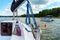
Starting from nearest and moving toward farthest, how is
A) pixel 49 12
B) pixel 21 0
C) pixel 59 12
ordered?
pixel 21 0, pixel 49 12, pixel 59 12

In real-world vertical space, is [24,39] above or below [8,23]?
below

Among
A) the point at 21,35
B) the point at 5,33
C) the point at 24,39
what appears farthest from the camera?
the point at 5,33

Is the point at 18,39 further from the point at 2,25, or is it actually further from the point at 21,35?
the point at 2,25

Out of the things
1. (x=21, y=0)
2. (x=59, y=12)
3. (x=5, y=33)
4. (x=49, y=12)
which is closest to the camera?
(x=21, y=0)

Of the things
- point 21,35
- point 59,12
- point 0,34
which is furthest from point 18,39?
point 59,12

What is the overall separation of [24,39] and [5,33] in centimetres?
244

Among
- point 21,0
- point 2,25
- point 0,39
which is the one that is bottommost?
point 0,39

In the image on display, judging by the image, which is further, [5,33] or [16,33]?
[5,33]

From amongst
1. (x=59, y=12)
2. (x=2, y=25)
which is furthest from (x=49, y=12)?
(x=2, y=25)

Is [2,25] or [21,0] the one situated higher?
[21,0]

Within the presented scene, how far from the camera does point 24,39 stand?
223 inches

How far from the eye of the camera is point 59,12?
78875 mm

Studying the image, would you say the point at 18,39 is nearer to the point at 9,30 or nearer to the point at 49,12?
the point at 9,30

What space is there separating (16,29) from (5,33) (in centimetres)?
134
